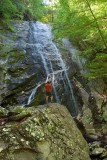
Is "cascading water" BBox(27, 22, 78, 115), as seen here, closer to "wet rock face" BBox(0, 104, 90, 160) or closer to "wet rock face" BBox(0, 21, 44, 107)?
"wet rock face" BBox(0, 21, 44, 107)

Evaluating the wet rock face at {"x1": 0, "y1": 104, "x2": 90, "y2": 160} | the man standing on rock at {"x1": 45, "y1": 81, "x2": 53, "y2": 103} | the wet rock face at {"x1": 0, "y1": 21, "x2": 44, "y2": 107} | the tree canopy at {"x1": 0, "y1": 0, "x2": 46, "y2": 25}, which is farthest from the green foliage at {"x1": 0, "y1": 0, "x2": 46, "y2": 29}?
the wet rock face at {"x1": 0, "y1": 104, "x2": 90, "y2": 160}

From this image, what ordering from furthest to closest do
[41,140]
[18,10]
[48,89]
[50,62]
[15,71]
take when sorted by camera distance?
[18,10] < [50,62] < [15,71] < [48,89] < [41,140]

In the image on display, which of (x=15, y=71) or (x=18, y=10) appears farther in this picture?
(x=18, y=10)

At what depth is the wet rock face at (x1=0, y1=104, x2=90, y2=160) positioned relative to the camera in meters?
5.97

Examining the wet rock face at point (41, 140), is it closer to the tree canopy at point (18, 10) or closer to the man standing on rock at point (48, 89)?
the man standing on rock at point (48, 89)

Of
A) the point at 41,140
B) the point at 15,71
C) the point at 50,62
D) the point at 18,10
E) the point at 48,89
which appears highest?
the point at 18,10

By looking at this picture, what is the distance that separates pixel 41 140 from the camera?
6445 mm

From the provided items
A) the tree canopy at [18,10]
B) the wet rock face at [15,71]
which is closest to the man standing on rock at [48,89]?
the wet rock face at [15,71]

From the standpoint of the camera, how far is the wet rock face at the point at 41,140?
235 inches

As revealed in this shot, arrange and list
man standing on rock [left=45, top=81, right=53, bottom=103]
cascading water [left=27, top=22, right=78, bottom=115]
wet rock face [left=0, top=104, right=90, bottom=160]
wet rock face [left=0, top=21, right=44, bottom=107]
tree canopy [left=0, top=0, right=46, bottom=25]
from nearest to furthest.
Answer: wet rock face [left=0, top=104, right=90, bottom=160] → man standing on rock [left=45, top=81, right=53, bottom=103] → wet rock face [left=0, top=21, right=44, bottom=107] → cascading water [left=27, top=22, right=78, bottom=115] → tree canopy [left=0, top=0, right=46, bottom=25]

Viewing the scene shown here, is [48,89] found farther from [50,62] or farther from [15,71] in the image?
[50,62]

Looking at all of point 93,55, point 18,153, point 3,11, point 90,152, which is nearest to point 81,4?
point 93,55

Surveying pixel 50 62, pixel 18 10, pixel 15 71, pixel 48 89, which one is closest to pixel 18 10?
pixel 18 10

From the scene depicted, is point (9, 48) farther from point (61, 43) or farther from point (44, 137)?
point (44, 137)
